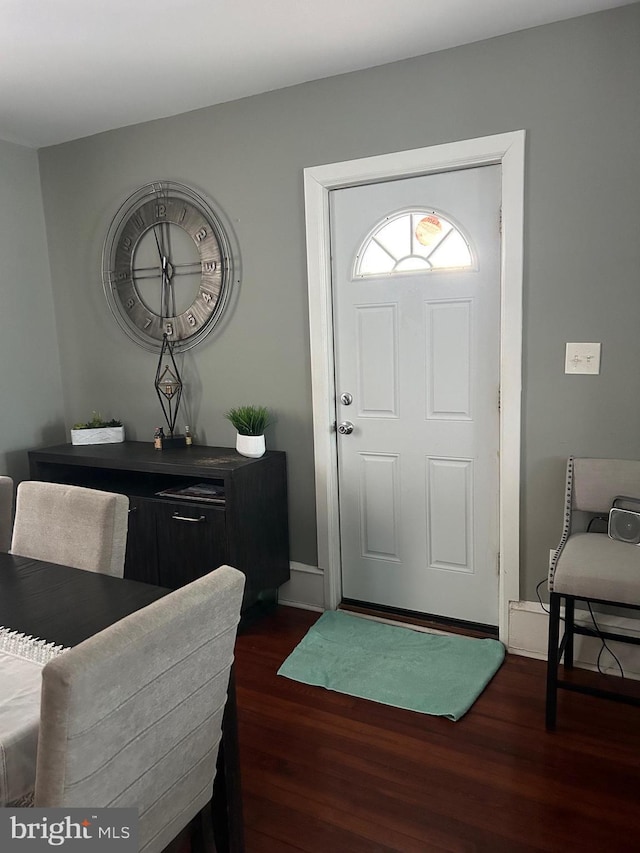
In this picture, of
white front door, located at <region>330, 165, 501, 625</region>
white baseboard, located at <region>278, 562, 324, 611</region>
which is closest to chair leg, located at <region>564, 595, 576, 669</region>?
white front door, located at <region>330, 165, 501, 625</region>

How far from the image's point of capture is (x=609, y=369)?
242 centimetres

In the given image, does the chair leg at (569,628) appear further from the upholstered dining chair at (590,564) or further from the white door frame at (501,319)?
the white door frame at (501,319)

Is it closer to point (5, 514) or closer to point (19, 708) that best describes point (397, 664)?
point (5, 514)

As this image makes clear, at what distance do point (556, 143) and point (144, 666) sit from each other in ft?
7.44

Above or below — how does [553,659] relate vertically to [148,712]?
below

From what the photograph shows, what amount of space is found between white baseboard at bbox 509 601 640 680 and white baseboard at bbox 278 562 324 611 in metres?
0.90

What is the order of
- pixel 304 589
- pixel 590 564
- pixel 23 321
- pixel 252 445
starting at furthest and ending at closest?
pixel 23 321, pixel 304 589, pixel 252 445, pixel 590 564

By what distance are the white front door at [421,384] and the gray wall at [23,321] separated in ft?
5.75

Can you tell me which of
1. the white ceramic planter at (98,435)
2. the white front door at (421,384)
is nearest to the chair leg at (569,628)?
the white front door at (421,384)

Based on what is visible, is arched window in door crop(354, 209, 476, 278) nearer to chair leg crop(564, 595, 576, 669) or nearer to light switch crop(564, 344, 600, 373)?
light switch crop(564, 344, 600, 373)

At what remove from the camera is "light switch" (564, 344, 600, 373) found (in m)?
2.43

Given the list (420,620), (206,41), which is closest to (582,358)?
(420,620)

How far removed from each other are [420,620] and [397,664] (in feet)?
1.33

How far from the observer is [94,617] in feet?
4.89
